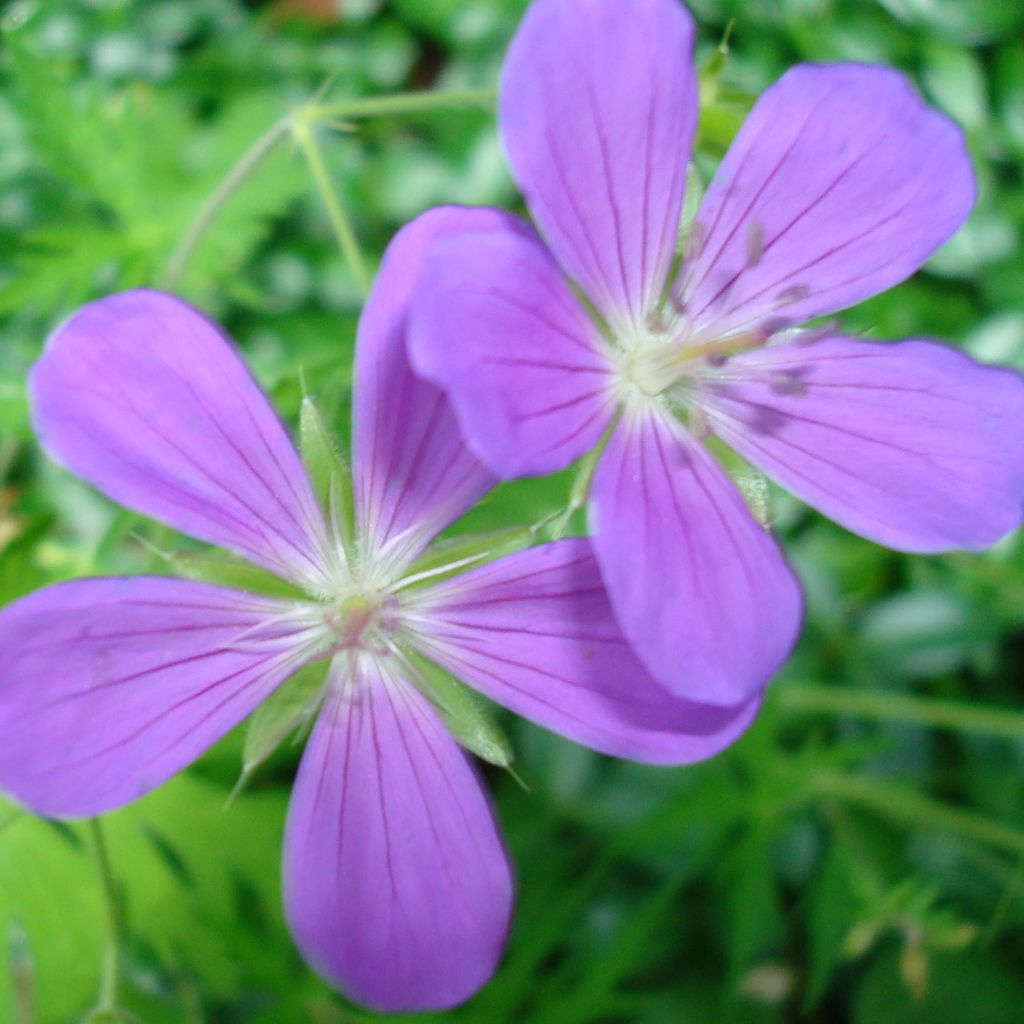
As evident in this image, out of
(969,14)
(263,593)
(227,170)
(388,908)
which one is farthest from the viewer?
(969,14)

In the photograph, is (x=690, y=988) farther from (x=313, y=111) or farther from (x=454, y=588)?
(x=313, y=111)

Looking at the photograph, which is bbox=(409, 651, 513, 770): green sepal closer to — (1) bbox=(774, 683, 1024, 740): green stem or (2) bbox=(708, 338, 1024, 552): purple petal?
(2) bbox=(708, 338, 1024, 552): purple petal

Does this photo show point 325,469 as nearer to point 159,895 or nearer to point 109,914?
point 109,914

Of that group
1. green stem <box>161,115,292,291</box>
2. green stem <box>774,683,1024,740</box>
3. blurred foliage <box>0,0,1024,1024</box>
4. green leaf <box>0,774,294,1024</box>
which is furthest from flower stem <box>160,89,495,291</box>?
green stem <box>774,683,1024,740</box>

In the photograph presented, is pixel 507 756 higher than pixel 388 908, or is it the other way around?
pixel 507 756

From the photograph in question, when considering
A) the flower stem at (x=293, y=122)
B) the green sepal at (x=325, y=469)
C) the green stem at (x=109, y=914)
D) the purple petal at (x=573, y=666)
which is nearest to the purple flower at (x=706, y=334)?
the purple petal at (x=573, y=666)

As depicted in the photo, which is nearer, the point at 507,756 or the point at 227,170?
the point at 507,756

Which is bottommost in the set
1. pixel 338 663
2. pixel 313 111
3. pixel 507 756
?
pixel 507 756

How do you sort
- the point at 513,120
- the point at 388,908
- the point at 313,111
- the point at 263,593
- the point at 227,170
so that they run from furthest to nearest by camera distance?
the point at 227,170
the point at 313,111
the point at 263,593
the point at 388,908
the point at 513,120

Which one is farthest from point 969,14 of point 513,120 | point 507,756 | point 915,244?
point 507,756
